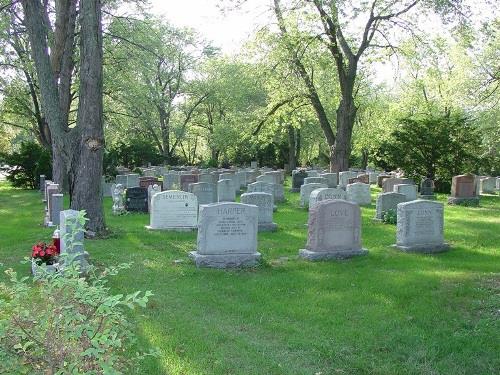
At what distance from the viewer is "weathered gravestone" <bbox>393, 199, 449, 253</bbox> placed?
10.9 meters

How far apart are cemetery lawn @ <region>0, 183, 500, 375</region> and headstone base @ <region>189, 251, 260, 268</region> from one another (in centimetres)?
19

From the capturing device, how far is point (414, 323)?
248 inches

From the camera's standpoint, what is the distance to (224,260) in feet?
30.6

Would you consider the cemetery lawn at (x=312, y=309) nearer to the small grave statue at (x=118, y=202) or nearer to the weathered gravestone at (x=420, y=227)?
the weathered gravestone at (x=420, y=227)

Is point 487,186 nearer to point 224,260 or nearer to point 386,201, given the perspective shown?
point 386,201

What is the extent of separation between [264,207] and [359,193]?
7320 millimetres

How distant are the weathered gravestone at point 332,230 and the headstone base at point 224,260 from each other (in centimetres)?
123

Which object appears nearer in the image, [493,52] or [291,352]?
[291,352]

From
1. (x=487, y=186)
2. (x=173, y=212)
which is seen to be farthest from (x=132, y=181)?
(x=487, y=186)

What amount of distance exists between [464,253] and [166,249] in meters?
5.89

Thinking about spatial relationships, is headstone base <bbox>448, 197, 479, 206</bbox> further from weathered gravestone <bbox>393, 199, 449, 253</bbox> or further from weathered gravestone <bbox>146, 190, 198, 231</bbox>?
weathered gravestone <bbox>146, 190, 198, 231</bbox>

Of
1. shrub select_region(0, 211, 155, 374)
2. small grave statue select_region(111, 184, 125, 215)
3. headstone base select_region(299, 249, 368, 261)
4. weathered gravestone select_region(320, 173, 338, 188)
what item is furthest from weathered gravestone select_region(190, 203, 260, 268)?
weathered gravestone select_region(320, 173, 338, 188)

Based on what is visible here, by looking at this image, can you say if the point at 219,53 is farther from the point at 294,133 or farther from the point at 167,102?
the point at 294,133

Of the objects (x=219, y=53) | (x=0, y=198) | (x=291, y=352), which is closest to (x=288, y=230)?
(x=291, y=352)
